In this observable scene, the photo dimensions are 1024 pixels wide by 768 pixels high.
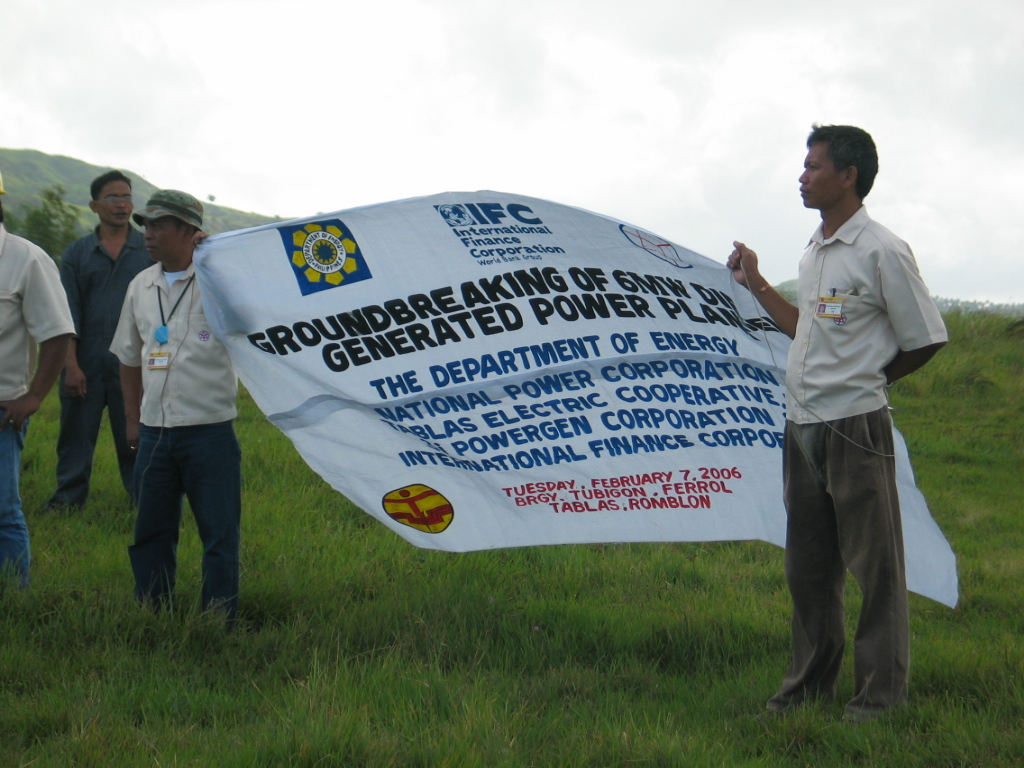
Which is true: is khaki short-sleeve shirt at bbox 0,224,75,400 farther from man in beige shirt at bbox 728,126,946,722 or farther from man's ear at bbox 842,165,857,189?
man's ear at bbox 842,165,857,189

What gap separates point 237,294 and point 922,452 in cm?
910

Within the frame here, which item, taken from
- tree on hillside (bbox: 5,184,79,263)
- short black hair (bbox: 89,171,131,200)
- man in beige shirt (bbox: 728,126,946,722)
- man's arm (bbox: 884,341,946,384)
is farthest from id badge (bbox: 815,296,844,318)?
tree on hillside (bbox: 5,184,79,263)

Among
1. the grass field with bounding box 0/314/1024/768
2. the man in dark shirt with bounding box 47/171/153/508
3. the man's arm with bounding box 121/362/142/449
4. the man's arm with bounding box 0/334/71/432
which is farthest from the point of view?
the man in dark shirt with bounding box 47/171/153/508

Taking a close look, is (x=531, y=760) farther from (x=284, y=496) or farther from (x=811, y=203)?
(x=284, y=496)

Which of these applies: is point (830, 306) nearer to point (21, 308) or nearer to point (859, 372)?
point (859, 372)

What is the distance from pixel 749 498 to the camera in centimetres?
439

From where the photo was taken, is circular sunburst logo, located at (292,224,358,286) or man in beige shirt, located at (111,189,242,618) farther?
man in beige shirt, located at (111,189,242,618)

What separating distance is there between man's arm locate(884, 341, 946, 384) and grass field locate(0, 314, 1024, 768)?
1322 mm

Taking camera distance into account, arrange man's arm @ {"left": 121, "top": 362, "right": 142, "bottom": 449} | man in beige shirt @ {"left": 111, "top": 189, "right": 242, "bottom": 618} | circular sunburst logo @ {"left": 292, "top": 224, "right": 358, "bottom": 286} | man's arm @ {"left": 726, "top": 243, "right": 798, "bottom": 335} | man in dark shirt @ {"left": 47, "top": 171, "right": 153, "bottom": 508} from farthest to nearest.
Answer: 1. man in dark shirt @ {"left": 47, "top": 171, "right": 153, "bottom": 508}
2. man's arm @ {"left": 121, "top": 362, "right": 142, "bottom": 449}
3. man in beige shirt @ {"left": 111, "top": 189, "right": 242, "bottom": 618}
4. circular sunburst logo @ {"left": 292, "top": 224, "right": 358, "bottom": 286}
5. man's arm @ {"left": 726, "top": 243, "right": 798, "bottom": 335}

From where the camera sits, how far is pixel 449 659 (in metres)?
4.37

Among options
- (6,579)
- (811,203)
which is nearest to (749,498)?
(811,203)

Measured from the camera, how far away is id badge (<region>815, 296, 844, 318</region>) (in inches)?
142

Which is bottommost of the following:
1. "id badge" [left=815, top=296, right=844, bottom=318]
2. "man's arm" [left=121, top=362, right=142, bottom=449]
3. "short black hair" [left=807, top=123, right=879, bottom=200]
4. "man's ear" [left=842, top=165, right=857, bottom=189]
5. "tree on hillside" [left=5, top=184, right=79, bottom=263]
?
"man's arm" [left=121, top=362, right=142, bottom=449]

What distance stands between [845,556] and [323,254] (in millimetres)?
2537
